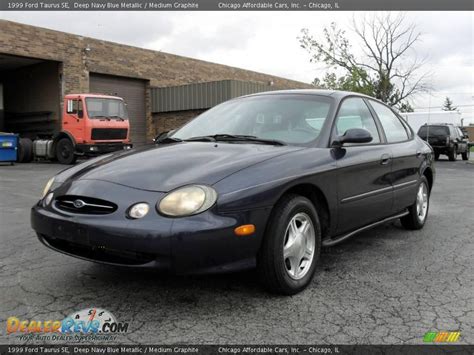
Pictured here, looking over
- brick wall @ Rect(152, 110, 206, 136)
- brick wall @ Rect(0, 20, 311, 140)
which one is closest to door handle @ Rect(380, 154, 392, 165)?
brick wall @ Rect(0, 20, 311, 140)

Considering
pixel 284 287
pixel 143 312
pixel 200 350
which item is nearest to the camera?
pixel 200 350

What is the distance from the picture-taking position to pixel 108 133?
51.8ft

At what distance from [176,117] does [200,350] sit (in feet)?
70.0

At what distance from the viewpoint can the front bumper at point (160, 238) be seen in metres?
2.60

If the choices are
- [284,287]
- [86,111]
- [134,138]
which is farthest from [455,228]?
[134,138]

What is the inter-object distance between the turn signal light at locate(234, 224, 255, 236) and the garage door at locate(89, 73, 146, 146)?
756 inches

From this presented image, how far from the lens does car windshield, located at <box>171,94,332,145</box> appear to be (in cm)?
375

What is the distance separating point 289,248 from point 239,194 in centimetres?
59

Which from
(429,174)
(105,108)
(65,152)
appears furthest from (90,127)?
(429,174)

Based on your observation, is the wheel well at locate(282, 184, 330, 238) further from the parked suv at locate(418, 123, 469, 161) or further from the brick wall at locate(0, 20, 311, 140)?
the parked suv at locate(418, 123, 469, 161)

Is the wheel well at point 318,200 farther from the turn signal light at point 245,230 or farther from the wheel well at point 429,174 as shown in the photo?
the wheel well at point 429,174

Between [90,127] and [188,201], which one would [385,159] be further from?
[90,127]

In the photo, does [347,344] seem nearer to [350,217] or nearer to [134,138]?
[350,217]

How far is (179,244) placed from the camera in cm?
259
